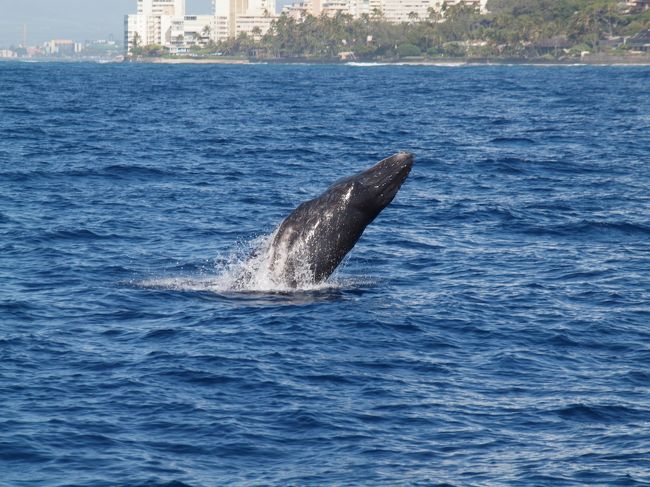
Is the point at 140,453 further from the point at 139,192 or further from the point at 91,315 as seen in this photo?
the point at 139,192

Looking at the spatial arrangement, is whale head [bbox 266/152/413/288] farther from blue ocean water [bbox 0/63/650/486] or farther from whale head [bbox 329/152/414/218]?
blue ocean water [bbox 0/63/650/486]

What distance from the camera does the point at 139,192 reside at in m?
35.6

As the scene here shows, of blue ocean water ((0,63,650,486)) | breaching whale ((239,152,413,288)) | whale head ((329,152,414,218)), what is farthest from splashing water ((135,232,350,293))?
whale head ((329,152,414,218))

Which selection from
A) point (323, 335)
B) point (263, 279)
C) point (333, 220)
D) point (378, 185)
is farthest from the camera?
point (263, 279)

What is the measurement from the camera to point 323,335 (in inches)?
727

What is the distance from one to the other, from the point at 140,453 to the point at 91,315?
6475 millimetres

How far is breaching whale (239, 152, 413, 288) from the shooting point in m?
20.4

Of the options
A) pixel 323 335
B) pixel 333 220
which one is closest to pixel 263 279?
pixel 333 220

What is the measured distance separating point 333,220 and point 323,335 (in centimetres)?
284

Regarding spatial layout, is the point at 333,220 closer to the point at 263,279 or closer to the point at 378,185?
the point at 378,185

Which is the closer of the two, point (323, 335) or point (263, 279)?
point (323, 335)

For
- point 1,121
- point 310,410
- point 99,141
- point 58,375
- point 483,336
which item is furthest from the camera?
point 1,121

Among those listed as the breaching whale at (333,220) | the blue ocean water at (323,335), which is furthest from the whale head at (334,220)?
the blue ocean water at (323,335)

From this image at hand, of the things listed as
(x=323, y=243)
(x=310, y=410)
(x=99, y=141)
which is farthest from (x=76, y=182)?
(x=310, y=410)
